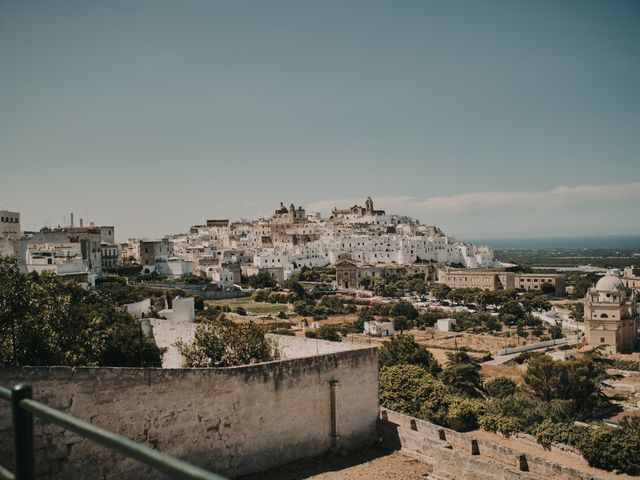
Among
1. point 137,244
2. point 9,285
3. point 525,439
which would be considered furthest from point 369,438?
point 137,244

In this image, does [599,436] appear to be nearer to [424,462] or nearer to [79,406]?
[424,462]

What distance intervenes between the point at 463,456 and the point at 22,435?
9997 mm

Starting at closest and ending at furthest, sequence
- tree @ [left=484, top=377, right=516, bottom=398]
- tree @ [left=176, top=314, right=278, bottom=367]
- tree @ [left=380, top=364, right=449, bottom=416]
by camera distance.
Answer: tree @ [left=176, top=314, right=278, bottom=367]
tree @ [left=380, top=364, right=449, bottom=416]
tree @ [left=484, top=377, right=516, bottom=398]

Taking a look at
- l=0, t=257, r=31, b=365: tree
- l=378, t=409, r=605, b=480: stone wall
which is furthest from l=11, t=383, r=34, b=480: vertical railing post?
l=378, t=409, r=605, b=480: stone wall

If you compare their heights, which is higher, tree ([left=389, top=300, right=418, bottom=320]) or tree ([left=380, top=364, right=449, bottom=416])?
tree ([left=380, top=364, right=449, bottom=416])

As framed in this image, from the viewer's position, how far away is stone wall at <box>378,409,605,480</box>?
33.9 ft

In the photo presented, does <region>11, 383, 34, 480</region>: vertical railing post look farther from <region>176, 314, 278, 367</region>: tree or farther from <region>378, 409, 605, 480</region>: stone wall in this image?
<region>176, 314, 278, 367</region>: tree

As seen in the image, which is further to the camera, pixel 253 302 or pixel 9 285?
pixel 253 302

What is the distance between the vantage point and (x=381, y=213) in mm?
130375

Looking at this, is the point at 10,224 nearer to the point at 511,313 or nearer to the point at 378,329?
the point at 378,329

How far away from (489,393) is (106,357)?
1747 centimetres

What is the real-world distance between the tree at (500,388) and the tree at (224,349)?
14.8m

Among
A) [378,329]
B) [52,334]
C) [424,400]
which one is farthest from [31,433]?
[378,329]

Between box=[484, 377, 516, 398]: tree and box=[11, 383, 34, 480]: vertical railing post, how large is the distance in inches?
962
